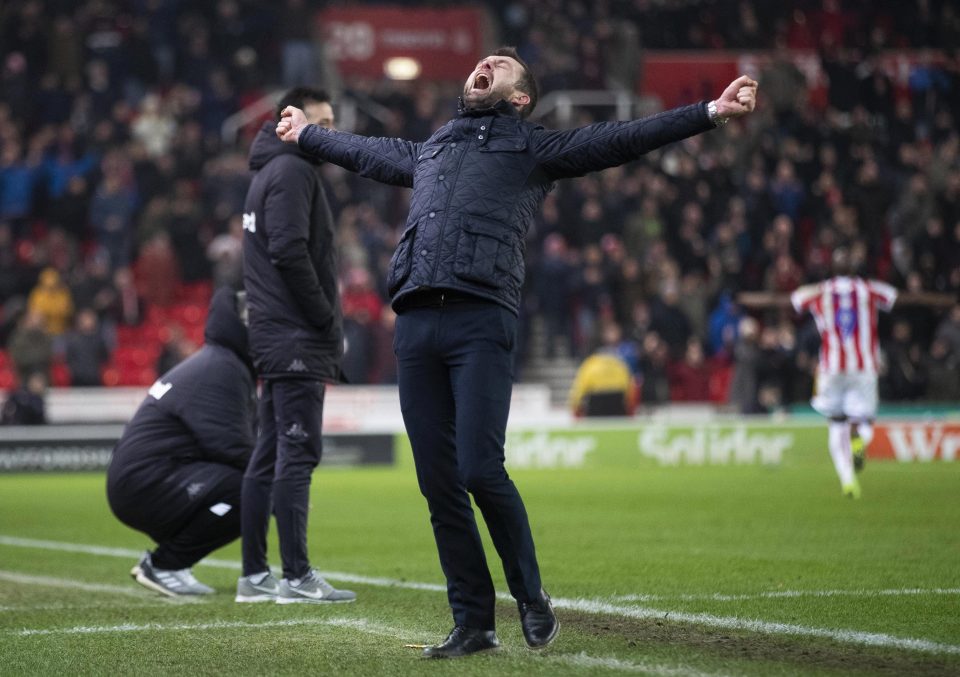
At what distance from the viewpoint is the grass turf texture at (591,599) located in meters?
5.47

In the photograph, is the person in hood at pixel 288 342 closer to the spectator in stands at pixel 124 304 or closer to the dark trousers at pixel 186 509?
the dark trousers at pixel 186 509

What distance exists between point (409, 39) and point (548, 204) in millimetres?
7061

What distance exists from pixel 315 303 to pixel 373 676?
257cm

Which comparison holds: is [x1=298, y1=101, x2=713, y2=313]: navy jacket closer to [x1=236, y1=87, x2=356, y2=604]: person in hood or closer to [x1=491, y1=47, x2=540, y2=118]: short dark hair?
[x1=491, y1=47, x2=540, y2=118]: short dark hair

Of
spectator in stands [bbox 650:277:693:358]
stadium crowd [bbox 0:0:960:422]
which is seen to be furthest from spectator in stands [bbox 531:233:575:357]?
spectator in stands [bbox 650:277:693:358]

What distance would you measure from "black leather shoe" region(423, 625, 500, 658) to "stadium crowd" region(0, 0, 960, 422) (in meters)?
16.6

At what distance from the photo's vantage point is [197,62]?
27.2 meters

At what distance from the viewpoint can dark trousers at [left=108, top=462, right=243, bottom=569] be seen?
7.93 metres

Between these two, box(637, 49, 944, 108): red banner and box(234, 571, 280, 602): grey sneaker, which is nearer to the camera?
box(234, 571, 280, 602): grey sneaker

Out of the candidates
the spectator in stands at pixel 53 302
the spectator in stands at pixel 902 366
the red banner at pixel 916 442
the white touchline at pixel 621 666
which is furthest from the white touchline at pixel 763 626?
the spectator in stands at pixel 902 366

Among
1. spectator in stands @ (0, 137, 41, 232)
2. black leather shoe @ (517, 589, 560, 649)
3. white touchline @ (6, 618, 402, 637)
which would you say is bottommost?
white touchline @ (6, 618, 402, 637)

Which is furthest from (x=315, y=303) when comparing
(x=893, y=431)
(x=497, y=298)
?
(x=893, y=431)

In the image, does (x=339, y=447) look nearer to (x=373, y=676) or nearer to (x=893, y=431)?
(x=893, y=431)

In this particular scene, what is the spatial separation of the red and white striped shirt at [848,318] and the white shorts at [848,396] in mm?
79
